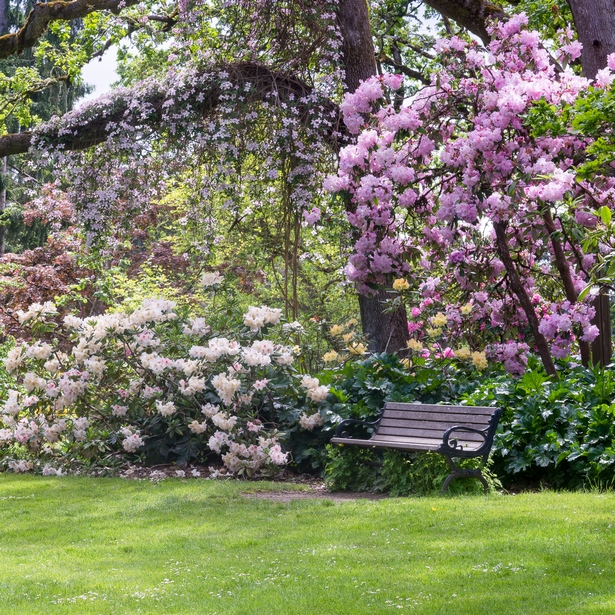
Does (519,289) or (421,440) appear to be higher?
(519,289)

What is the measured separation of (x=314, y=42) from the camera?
11125mm

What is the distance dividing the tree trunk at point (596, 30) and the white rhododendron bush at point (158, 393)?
155 inches

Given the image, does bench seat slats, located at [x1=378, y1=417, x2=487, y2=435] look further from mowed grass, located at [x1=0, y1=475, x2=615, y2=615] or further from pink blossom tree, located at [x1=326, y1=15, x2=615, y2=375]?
pink blossom tree, located at [x1=326, y1=15, x2=615, y2=375]

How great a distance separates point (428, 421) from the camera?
7680mm

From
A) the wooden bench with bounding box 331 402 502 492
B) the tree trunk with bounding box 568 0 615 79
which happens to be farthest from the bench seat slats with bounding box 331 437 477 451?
the tree trunk with bounding box 568 0 615 79

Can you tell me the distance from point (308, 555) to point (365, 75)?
7583 millimetres

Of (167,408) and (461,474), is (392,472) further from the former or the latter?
(167,408)

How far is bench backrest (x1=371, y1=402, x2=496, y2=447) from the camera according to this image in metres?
7.24

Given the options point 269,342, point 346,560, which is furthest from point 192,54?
point 346,560

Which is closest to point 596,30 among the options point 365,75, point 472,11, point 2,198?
point 472,11

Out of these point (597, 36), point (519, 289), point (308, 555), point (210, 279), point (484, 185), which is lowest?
point (308, 555)

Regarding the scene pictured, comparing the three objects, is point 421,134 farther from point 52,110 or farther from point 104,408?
point 52,110

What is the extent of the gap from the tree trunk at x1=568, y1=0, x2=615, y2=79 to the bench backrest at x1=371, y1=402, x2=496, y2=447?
136 inches

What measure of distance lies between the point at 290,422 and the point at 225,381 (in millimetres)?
801
